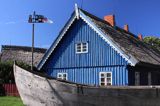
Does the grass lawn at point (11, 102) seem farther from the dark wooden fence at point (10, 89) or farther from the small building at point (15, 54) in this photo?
the small building at point (15, 54)

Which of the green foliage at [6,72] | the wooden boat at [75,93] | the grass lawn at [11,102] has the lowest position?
the grass lawn at [11,102]

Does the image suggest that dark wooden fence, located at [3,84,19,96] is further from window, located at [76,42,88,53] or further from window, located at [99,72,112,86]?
window, located at [99,72,112,86]

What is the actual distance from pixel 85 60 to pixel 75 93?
11.9 meters

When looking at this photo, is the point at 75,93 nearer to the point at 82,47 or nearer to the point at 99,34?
the point at 99,34

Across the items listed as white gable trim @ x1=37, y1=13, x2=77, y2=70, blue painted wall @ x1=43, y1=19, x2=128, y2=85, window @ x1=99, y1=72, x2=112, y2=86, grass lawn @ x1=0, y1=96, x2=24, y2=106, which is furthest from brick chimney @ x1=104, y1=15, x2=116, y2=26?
grass lawn @ x1=0, y1=96, x2=24, y2=106

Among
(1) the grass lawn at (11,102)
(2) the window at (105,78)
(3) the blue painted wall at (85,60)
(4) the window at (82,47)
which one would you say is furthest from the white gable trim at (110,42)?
(1) the grass lawn at (11,102)

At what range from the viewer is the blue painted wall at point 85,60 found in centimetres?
2231

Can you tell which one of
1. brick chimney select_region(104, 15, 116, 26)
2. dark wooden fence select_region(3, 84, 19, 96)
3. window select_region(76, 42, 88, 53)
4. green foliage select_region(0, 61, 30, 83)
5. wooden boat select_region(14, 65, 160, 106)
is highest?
brick chimney select_region(104, 15, 116, 26)

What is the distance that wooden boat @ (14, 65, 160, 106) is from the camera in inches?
419

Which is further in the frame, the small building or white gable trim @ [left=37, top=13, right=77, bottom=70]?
the small building

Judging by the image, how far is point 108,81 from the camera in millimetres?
22766

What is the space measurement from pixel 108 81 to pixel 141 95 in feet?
39.8

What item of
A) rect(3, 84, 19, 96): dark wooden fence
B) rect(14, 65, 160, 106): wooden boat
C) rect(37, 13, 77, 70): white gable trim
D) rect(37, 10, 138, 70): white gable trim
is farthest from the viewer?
rect(3, 84, 19, 96): dark wooden fence

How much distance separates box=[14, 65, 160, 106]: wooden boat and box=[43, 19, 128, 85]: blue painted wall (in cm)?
867
